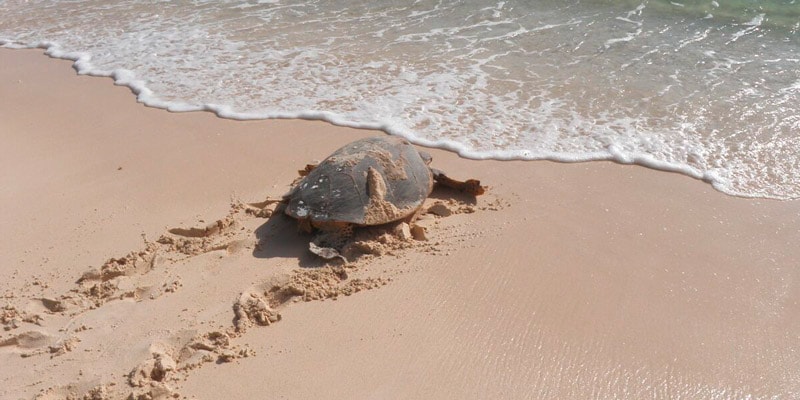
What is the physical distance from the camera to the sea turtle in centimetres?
359

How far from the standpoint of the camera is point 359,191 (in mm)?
3631

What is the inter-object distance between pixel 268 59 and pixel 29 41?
10.6 ft

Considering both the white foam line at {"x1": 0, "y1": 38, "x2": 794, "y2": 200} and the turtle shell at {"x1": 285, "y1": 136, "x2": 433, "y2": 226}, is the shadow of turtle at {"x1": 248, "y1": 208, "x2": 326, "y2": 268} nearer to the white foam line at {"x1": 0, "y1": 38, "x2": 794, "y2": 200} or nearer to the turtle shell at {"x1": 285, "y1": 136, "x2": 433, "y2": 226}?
the turtle shell at {"x1": 285, "y1": 136, "x2": 433, "y2": 226}

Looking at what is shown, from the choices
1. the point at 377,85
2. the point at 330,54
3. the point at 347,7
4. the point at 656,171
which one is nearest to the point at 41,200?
the point at 377,85

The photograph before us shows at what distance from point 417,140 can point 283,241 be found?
1.65 metres

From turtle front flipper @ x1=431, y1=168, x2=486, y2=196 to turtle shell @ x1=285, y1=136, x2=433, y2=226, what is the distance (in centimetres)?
23

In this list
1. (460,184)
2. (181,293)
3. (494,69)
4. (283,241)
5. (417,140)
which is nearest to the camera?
(181,293)

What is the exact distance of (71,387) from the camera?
2740 millimetres

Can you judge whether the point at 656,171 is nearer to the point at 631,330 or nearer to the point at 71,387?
the point at 631,330

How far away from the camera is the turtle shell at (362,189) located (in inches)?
141

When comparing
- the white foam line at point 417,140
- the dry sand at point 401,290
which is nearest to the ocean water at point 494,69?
the white foam line at point 417,140

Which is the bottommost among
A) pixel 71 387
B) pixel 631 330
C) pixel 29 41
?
pixel 631 330

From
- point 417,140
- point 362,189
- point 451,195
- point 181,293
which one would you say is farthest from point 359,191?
point 417,140

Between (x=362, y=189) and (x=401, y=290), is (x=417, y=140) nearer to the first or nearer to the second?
(x=362, y=189)
